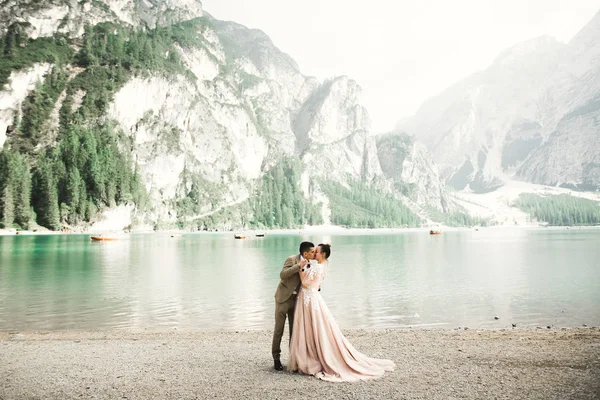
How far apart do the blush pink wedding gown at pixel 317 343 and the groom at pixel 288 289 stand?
0.84 ft

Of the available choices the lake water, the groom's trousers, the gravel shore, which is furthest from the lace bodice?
the lake water

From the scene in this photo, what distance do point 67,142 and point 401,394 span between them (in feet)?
545

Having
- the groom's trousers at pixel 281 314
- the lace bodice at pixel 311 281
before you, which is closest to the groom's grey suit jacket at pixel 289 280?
the groom's trousers at pixel 281 314

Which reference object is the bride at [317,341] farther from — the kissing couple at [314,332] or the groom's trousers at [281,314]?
the groom's trousers at [281,314]

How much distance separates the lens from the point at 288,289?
40.1ft

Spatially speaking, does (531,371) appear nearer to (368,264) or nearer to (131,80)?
(368,264)

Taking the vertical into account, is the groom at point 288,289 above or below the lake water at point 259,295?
above

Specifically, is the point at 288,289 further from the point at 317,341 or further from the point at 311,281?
the point at 317,341

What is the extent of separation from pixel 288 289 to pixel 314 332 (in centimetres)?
134

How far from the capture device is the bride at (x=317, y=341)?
11617 mm

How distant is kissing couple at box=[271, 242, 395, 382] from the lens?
1162cm

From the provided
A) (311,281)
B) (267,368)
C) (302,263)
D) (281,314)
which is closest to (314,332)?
(281,314)

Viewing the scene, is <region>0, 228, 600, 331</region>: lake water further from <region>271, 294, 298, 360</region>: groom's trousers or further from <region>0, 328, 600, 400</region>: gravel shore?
<region>271, 294, 298, 360</region>: groom's trousers

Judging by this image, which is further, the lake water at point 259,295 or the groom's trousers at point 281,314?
the lake water at point 259,295
